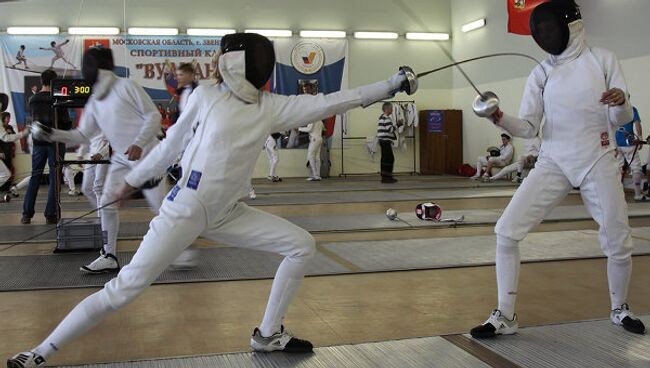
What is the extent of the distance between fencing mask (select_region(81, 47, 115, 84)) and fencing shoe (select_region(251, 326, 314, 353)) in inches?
81.2

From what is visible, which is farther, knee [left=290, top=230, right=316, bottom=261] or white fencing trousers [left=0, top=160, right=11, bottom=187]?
white fencing trousers [left=0, top=160, right=11, bottom=187]

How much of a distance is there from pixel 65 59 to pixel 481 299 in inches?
426

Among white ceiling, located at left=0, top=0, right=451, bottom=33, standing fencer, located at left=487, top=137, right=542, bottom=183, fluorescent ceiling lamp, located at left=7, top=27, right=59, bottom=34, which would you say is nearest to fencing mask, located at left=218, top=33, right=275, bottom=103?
standing fencer, located at left=487, top=137, right=542, bottom=183

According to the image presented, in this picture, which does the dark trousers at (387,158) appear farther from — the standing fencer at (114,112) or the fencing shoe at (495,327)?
the fencing shoe at (495,327)

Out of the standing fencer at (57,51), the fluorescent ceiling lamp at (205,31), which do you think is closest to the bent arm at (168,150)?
the fluorescent ceiling lamp at (205,31)

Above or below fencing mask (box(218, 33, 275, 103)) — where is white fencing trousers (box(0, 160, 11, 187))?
below

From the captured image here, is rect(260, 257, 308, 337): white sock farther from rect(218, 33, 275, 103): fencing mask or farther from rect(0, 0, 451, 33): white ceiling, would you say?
rect(0, 0, 451, 33): white ceiling

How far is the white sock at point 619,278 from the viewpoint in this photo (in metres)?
2.71

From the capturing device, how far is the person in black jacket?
5445 mm

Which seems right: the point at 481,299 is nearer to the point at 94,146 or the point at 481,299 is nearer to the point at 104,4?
the point at 94,146

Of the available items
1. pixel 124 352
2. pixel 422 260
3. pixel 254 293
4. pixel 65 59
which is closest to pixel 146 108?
pixel 254 293

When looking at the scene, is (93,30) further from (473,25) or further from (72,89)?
(72,89)

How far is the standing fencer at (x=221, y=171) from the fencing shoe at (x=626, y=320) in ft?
4.57

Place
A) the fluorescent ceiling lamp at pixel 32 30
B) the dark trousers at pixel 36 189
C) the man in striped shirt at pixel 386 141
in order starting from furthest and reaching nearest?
1. the fluorescent ceiling lamp at pixel 32 30
2. the man in striped shirt at pixel 386 141
3. the dark trousers at pixel 36 189
